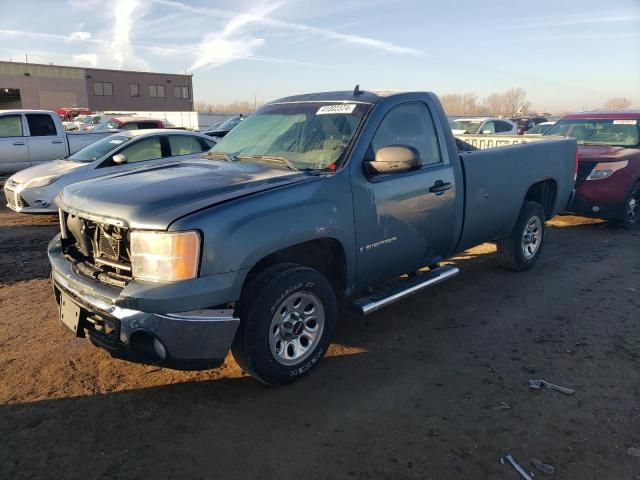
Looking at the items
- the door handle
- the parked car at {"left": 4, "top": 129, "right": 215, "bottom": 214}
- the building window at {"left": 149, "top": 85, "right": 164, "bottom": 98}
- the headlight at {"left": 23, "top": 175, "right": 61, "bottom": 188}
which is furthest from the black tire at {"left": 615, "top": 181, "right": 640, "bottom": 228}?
the building window at {"left": 149, "top": 85, "right": 164, "bottom": 98}

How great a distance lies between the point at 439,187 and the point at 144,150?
6139mm

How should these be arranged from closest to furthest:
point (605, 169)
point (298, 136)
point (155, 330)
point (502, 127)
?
point (155, 330), point (298, 136), point (605, 169), point (502, 127)

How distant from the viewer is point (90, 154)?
29.1ft

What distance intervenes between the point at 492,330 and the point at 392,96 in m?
2.23

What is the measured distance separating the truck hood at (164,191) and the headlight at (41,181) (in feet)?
17.7

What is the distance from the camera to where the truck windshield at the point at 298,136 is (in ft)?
12.5

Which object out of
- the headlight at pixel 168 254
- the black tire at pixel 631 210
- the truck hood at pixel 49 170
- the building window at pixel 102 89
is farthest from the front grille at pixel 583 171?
the building window at pixel 102 89

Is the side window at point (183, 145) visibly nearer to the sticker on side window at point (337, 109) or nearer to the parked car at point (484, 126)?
the sticker on side window at point (337, 109)

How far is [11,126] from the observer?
11.9 meters

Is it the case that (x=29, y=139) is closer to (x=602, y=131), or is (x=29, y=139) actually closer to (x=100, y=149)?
(x=100, y=149)

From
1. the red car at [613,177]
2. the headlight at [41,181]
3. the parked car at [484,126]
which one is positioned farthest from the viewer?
the parked car at [484,126]

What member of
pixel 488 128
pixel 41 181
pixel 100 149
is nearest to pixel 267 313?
pixel 41 181

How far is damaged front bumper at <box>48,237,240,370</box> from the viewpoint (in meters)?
2.77

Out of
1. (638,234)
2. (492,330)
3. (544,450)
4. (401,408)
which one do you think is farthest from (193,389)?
(638,234)
